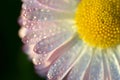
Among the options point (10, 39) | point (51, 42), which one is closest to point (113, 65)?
point (51, 42)

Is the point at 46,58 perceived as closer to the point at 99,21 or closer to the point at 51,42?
the point at 51,42

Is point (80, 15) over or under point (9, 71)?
over

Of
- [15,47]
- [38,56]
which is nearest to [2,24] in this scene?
[15,47]

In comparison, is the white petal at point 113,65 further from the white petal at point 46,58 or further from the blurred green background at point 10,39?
the blurred green background at point 10,39

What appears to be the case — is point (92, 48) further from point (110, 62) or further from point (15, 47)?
point (15, 47)

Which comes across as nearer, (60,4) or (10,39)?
(60,4)

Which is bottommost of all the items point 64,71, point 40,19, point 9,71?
point 9,71

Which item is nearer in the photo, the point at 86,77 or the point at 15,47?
the point at 86,77
